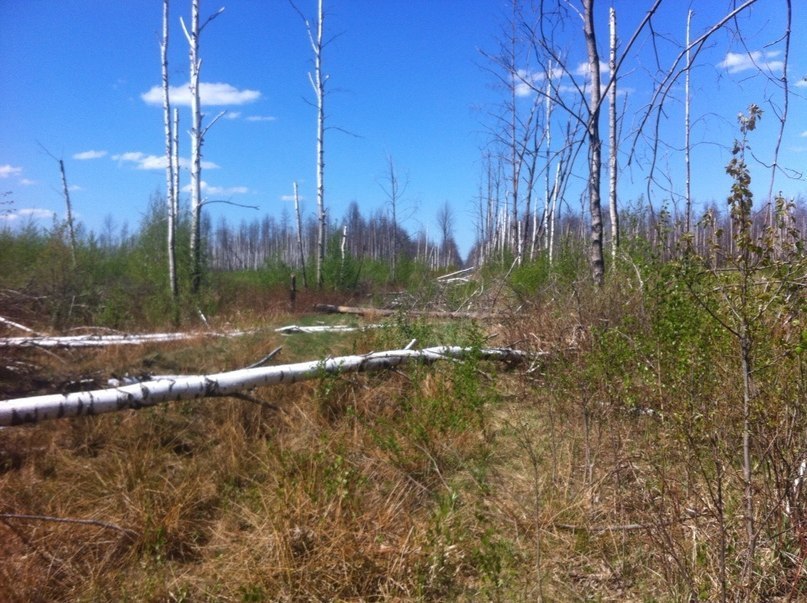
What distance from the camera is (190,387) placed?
13.8 ft

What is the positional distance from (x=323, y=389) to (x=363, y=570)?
7.52 ft

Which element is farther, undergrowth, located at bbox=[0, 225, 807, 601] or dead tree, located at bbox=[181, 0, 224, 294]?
dead tree, located at bbox=[181, 0, 224, 294]

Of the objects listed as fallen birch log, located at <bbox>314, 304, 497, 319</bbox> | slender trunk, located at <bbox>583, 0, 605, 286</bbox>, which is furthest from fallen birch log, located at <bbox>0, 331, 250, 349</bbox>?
slender trunk, located at <bbox>583, 0, 605, 286</bbox>

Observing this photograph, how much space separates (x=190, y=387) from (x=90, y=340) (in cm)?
313

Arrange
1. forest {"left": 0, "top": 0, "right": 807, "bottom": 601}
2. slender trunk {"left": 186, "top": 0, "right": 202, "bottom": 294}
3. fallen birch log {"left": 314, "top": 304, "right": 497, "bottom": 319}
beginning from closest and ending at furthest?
1. forest {"left": 0, "top": 0, "right": 807, "bottom": 601}
2. fallen birch log {"left": 314, "top": 304, "right": 497, "bottom": 319}
3. slender trunk {"left": 186, "top": 0, "right": 202, "bottom": 294}

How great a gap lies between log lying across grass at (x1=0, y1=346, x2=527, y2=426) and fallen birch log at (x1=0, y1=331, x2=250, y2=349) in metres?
1.63

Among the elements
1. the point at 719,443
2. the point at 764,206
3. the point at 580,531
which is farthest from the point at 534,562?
the point at 764,206

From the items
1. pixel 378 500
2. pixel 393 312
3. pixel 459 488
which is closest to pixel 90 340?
pixel 393 312

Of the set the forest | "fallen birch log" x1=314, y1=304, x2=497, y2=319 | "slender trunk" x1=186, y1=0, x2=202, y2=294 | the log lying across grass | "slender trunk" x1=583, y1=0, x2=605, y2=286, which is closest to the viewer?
the forest

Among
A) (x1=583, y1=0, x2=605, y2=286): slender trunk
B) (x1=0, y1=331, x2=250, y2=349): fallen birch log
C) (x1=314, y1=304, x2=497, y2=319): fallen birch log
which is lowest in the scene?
(x1=0, y1=331, x2=250, y2=349): fallen birch log

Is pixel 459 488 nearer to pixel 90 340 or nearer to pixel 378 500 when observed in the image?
pixel 378 500

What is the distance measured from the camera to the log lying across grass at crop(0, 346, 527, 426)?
357 centimetres

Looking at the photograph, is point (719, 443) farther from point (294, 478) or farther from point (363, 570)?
point (294, 478)

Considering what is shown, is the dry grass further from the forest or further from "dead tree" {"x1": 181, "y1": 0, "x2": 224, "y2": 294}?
"dead tree" {"x1": 181, "y1": 0, "x2": 224, "y2": 294}
